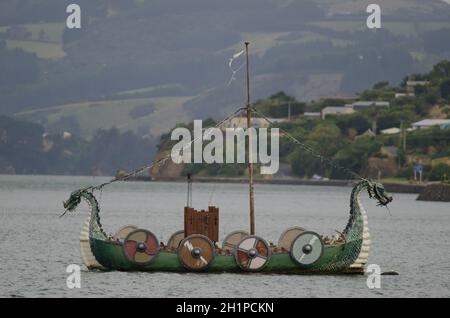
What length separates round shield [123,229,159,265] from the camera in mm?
75125

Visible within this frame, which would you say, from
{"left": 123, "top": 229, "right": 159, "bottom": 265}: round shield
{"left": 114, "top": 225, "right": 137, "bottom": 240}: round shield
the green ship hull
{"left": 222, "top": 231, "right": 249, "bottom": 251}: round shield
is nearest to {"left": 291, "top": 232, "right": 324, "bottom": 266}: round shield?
the green ship hull

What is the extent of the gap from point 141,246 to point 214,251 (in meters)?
3.46

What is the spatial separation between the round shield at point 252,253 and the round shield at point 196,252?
4.39 feet

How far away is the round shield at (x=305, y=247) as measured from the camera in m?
75.8

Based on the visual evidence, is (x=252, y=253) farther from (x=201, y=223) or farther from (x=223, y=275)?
(x=201, y=223)

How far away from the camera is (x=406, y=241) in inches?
4523

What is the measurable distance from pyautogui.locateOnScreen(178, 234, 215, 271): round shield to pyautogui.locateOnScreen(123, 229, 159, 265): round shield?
51.2 inches

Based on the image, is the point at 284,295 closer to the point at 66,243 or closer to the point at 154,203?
the point at 66,243

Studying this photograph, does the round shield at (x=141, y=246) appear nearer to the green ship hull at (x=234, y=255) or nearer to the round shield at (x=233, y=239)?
the green ship hull at (x=234, y=255)

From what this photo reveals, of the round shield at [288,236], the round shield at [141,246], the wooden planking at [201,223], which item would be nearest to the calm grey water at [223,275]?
the round shield at [141,246]

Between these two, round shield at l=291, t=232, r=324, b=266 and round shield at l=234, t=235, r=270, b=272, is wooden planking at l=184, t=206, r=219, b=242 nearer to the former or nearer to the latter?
round shield at l=234, t=235, r=270, b=272

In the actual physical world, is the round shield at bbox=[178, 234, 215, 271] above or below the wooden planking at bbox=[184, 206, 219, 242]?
below

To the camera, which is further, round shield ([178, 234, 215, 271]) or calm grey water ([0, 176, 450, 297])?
round shield ([178, 234, 215, 271])
